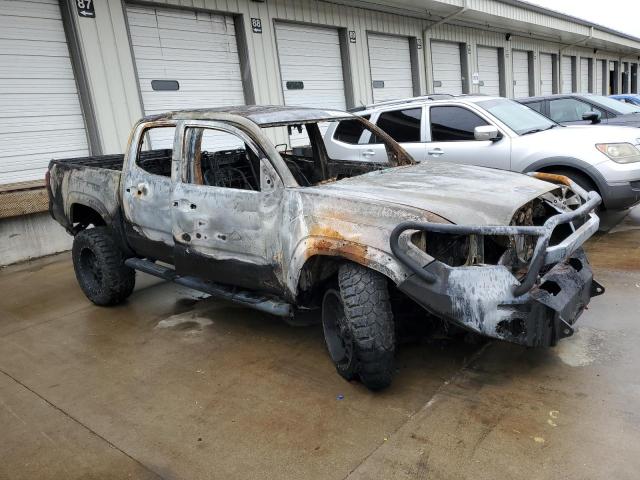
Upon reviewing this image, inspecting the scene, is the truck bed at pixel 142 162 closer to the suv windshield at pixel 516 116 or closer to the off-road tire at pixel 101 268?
the off-road tire at pixel 101 268

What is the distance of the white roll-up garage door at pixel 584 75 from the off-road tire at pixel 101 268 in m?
28.4

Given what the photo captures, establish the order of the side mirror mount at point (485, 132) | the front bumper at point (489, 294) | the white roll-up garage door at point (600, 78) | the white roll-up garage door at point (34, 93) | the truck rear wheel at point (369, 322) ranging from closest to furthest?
the front bumper at point (489, 294)
the truck rear wheel at point (369, 322)
the side mirror mount at point (485, 132)
the white roll-up garage door at point (34, 93)
the white roll-up garage door at point (600, 78)

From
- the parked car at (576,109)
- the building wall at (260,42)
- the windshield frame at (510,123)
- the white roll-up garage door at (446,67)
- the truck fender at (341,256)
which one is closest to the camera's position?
the truck fender at (341,256)

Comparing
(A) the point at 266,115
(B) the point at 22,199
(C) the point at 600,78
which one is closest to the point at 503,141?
(A) the point at 266,115

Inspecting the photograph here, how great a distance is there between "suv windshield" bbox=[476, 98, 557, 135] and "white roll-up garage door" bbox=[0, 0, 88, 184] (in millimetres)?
6057

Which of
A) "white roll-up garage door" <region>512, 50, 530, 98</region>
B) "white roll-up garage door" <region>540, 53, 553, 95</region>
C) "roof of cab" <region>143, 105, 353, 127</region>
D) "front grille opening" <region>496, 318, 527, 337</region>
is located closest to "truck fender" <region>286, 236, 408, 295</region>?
"front grille opening" <region>496, 318, 527, 337</region>

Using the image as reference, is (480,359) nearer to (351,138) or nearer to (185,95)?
(351,138)

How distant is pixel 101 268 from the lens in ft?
16.1

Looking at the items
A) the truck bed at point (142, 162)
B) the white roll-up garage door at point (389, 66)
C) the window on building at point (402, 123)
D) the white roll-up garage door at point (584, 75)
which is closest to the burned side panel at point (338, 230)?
the truck bed at point (142, 162)

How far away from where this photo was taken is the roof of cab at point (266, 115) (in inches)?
153

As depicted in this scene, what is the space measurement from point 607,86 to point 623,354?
33.5m

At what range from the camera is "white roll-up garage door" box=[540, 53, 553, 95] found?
907 inches

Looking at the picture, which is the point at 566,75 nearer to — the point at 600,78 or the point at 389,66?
the point at 600,78

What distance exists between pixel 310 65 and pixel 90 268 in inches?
321
